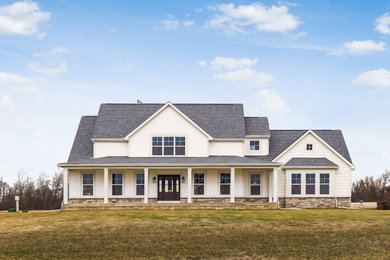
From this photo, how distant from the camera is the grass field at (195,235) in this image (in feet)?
53.5

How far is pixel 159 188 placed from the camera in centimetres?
3338

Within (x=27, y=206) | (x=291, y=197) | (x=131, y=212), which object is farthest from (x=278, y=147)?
(x=27, y=206)

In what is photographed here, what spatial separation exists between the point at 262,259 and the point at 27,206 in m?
40.0

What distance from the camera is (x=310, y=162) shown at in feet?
112

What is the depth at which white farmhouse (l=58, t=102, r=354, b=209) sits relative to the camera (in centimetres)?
3195

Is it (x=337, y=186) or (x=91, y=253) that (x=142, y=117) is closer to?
(x=337, y=186)

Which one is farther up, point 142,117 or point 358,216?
point 142,117

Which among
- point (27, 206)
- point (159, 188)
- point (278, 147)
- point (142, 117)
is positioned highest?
point (142, 117)

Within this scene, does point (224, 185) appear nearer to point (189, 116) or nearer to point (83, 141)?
point (189, 116)

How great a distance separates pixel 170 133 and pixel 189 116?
3.47 meters

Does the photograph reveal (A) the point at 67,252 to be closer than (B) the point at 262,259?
No

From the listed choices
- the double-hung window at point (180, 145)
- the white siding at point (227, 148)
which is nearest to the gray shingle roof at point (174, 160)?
the double-hung window at point (180, 145)

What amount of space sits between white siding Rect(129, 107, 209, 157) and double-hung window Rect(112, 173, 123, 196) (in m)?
1.97

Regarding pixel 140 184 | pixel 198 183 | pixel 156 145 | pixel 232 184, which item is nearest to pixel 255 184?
pixel 232 184
